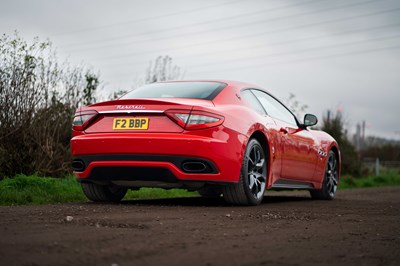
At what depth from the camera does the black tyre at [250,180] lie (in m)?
7.23

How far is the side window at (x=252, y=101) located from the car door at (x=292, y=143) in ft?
0.54

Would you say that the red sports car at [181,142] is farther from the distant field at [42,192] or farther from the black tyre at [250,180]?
the distant field at [42,192]

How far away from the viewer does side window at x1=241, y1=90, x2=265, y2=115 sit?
25.4 ft

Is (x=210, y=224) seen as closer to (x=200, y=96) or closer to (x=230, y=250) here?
(x=230, y=250)

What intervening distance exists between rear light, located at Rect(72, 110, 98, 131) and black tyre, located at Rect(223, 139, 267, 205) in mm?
1634

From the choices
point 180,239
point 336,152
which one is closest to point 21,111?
point 336,152

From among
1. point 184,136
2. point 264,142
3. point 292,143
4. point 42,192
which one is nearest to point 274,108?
point 292,143

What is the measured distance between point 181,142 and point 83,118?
125 cm

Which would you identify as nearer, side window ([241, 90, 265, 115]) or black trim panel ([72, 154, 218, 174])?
black trim panel ([72, 154, 218, 174])

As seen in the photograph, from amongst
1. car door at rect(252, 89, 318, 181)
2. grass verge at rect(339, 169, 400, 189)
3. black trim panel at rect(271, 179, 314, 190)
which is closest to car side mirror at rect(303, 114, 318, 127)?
car door at rect(252, 89, 318, 181)

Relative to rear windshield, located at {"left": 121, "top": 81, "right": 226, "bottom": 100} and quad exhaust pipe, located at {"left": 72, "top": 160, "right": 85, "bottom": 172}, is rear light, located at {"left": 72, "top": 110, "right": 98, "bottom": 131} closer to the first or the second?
quad exhaust pipe, located at {"left": 72, "top": 160, "right": 85, "bottom": 172}

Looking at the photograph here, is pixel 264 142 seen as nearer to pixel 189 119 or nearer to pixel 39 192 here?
pixel 189 119

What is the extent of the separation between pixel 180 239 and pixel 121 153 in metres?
2.60

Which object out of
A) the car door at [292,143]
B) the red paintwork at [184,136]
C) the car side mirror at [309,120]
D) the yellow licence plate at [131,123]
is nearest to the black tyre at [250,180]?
the red paintwork at [184,136]
